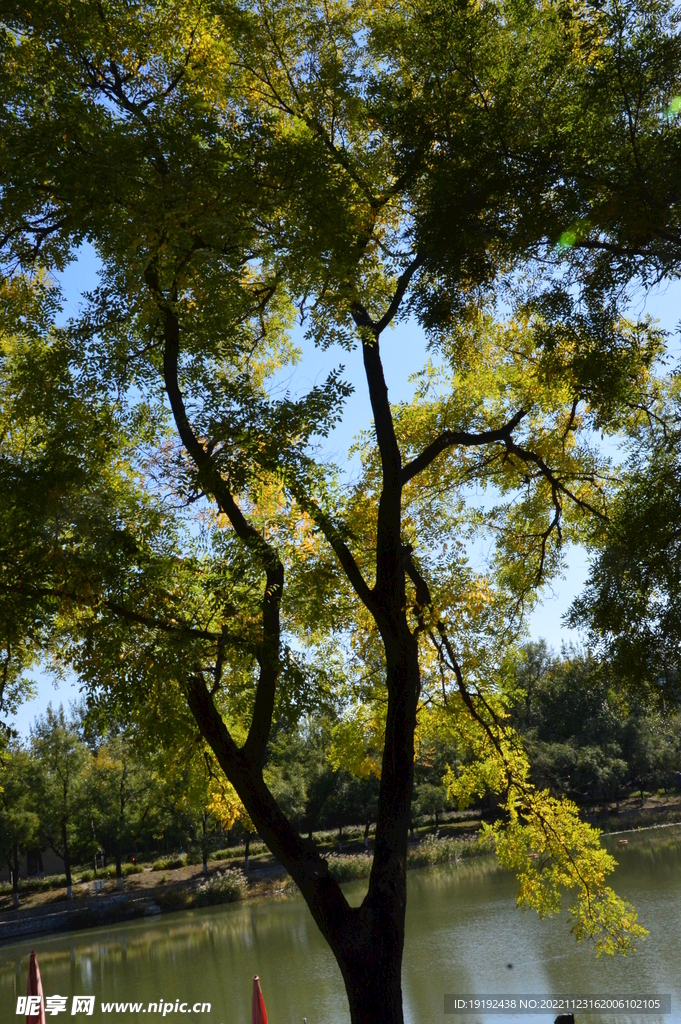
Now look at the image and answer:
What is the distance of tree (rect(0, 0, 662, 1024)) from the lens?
4379 mm

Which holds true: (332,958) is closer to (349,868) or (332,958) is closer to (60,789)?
(349,868)

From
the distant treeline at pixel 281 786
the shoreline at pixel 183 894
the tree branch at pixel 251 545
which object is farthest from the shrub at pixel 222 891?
the tree branch at pixel 251 545

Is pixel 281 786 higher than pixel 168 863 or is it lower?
higher

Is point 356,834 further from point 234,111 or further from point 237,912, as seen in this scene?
point 234,111

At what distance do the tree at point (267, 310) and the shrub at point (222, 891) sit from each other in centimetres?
2123

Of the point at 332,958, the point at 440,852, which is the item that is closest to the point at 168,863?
the point at 440,852

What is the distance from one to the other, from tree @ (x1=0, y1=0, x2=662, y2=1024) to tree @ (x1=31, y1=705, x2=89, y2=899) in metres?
24.6

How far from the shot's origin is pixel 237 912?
920 inches

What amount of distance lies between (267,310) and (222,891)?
907 inches

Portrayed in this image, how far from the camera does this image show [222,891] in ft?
83.8

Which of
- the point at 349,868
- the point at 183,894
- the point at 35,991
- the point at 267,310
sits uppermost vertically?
the point at 267,310

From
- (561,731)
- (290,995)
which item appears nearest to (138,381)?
(290,995)

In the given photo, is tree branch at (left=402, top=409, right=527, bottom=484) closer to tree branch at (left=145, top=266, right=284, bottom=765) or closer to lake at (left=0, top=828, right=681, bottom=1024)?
tree branch at (left=145, top=266, right=284, bottom=765)

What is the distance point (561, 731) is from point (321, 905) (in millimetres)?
30423
